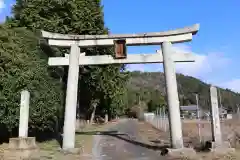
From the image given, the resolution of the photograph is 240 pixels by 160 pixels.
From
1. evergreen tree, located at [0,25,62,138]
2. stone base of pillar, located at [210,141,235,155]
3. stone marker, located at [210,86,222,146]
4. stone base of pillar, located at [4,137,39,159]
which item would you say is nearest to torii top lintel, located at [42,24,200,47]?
evergreen tree, located at [0,25,62,138]

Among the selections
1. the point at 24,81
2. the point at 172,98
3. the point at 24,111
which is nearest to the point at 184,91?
the point at 172,98

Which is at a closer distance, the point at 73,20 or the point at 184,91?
the point at 73,20

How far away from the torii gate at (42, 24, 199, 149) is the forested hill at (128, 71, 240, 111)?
38.9m

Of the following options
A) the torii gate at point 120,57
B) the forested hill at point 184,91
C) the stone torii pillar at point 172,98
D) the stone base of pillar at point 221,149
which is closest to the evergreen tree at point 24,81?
the torii gate at point 120,57

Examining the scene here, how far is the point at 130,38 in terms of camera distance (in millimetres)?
16938

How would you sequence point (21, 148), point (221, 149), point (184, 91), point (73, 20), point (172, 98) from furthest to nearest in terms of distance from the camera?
point (184, 91) < point (73, 20) < point (172, 98) < point (21, 148) < point (221, 149)

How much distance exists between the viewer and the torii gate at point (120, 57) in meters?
→ 16.1

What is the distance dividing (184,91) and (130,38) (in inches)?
5132

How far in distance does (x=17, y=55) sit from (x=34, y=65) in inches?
37.4

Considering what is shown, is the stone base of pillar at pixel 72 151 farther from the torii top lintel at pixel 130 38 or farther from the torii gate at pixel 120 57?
the torii top lintel at pixel 130 38

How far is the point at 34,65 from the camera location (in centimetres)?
1692

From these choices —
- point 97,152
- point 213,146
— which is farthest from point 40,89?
point 213,146

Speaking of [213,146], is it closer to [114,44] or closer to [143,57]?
[143,57]

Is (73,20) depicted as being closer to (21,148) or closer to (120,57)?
(120,57)
